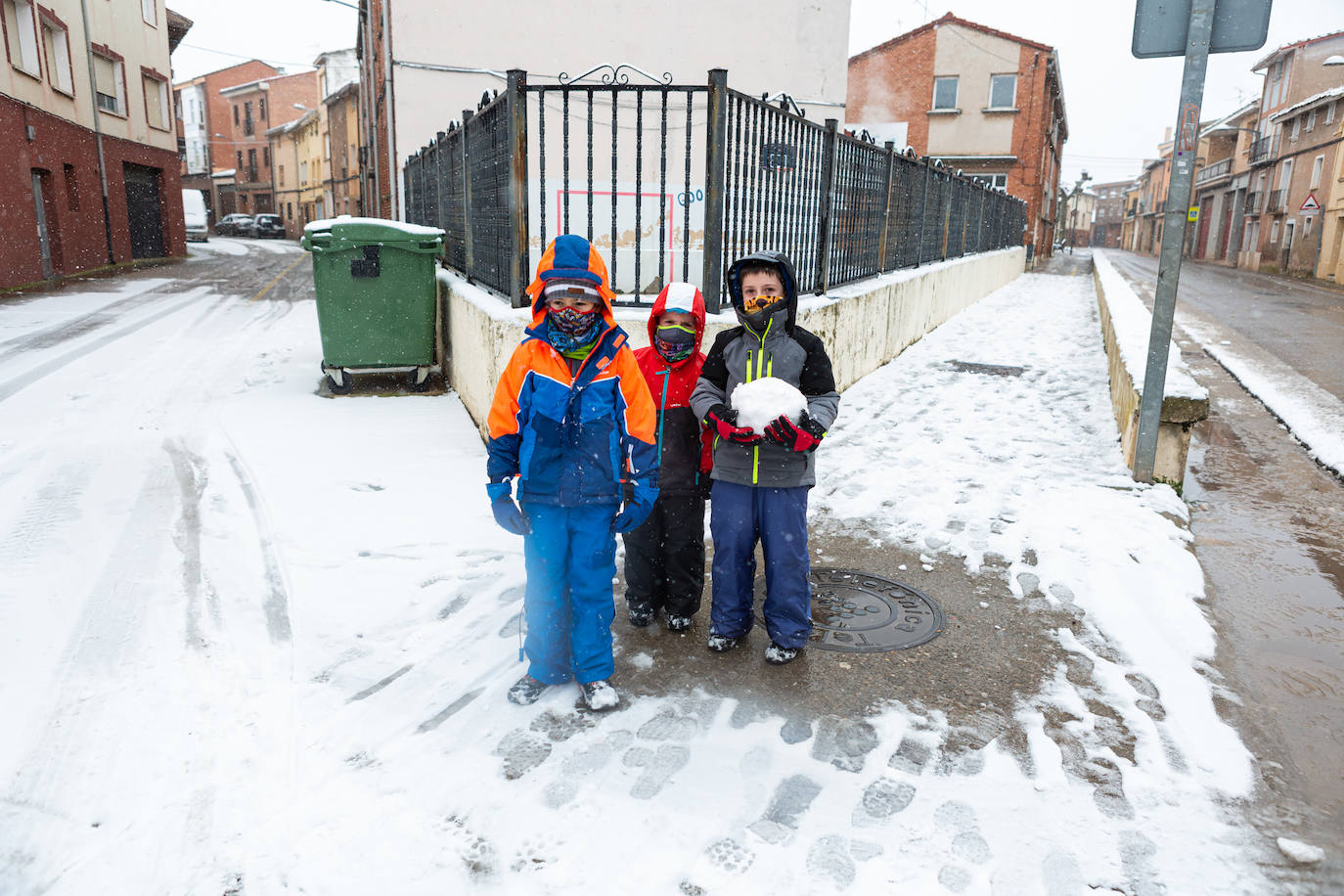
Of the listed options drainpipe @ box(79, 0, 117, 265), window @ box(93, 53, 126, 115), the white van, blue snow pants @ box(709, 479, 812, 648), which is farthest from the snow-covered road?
the white van

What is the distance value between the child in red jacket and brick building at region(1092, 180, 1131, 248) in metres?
121

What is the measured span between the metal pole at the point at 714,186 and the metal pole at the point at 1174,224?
2.30m

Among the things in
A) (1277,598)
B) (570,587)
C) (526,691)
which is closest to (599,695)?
(526,691)

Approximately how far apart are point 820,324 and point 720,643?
137 inches

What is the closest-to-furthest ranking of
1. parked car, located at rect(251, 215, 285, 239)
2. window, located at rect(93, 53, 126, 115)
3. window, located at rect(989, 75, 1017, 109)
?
window, located at rect(93, 53, 126, 115), window, located at rect(989, 75, 1017, 109), parked car, located at rect(251, 215, 285, 239)

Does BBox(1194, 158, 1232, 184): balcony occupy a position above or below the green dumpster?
above

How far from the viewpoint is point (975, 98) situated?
31.7 metres

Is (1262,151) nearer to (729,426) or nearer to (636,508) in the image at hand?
(729,426)

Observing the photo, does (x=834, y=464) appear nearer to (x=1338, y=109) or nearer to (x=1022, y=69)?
(x=1022, y=69)

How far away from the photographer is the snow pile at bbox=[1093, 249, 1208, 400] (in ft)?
15.7

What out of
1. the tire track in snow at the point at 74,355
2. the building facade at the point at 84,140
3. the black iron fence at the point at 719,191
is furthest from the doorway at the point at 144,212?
the black iron fence at the point at 719,191

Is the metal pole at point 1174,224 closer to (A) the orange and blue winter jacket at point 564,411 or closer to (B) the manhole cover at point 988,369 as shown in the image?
(A) the orange and blue winter jacket at point 564,411

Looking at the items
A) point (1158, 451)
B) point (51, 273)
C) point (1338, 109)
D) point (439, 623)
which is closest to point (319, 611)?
point (439, 623)

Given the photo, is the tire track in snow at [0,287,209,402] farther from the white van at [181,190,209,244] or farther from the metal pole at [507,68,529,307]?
the white van at [181,190,209,244]
